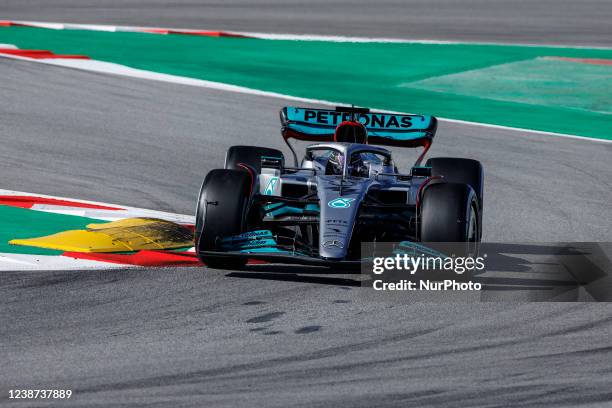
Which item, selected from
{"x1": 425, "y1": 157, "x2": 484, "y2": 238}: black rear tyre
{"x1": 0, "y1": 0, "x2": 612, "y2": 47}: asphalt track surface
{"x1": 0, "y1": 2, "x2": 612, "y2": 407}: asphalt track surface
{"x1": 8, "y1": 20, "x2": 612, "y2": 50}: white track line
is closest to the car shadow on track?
{"x1": 0, "y1": 2, "x2": 612, "y2": 407}: asphalt track surface

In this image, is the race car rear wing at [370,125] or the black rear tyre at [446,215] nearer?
the black rear tyre at [446,215]

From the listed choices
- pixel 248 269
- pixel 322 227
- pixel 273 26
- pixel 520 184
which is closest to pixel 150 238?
pixel 248 269

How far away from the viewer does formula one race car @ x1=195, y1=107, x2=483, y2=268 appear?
10.5m

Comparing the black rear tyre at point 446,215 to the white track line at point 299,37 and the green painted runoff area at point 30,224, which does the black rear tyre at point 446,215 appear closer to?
the green painted runoff area at point 30,224

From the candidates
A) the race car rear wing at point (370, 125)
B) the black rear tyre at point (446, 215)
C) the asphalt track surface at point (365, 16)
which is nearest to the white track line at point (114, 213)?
the race car rear wing at point (370, 125)

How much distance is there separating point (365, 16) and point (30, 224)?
66.4 ft

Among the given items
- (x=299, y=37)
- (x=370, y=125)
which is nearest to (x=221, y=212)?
(x=370, y=125)

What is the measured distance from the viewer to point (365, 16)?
31.8 meters

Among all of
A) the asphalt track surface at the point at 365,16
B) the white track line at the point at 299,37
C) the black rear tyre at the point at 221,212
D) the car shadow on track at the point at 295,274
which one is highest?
Result: the asphalt track surface at the point at 365,16

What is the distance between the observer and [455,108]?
20.7m

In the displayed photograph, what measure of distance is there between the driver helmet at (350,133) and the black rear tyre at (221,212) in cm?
146

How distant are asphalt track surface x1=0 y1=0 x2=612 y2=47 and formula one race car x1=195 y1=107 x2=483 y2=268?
642 inches

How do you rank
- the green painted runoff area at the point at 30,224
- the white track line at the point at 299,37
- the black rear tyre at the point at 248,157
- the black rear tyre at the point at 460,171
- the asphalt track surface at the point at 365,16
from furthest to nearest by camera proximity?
the asphalt track surface at the point at 365,16 < the white track line at the point at 299,37 < the black rear tyre at the point at 248,157 < the black rear tyre at the point at 460,171 < the green painted runoff area at the point at 30,224

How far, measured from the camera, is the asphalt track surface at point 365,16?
93.9 ft
